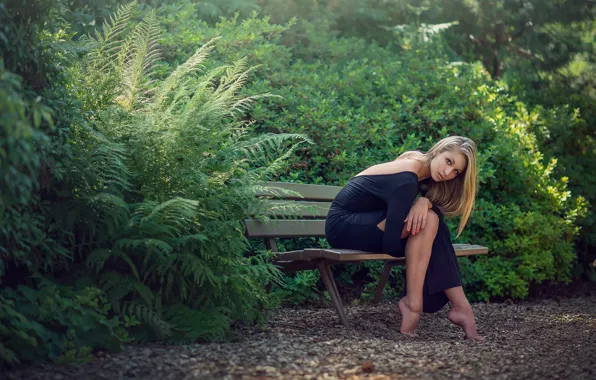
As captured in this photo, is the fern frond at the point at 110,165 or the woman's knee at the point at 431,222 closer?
the fern frond at the point at 110,165

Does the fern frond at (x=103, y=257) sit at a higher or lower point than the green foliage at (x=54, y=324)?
higher

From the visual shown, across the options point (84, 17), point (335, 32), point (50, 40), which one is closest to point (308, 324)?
point (50, 40)

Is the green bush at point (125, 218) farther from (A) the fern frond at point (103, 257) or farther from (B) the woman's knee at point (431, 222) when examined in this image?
(B) the woman's knee at point (431, 222)

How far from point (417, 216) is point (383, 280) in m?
1.35

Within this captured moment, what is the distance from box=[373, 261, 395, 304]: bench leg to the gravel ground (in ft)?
0.93

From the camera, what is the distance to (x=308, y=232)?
5469 mm

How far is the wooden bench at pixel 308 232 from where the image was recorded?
4.59m

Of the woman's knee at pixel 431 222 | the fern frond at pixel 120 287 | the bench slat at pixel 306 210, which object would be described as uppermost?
the woman's knee at pixel 431 222

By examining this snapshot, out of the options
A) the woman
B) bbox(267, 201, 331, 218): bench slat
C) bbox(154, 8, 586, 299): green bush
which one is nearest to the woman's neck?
the woman

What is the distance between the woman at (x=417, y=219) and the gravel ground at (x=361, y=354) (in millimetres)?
254

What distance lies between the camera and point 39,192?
366 centimetres

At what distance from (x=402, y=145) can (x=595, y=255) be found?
127 inches

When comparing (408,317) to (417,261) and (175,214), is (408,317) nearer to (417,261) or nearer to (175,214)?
(417,261)

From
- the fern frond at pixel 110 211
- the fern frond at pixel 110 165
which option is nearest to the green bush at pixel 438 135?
the fern frond at pixel 110 165
